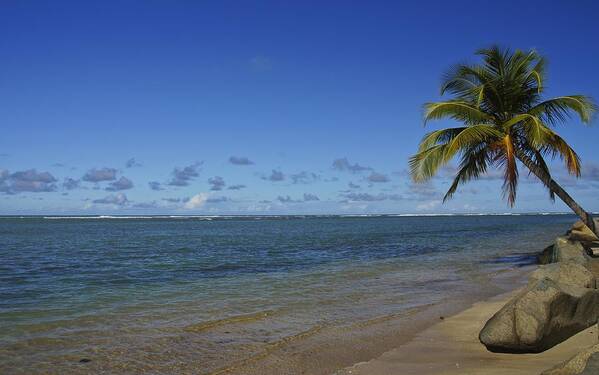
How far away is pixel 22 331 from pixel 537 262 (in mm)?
21379

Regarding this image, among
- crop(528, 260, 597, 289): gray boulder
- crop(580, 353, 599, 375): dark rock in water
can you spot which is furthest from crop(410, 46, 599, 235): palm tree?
crop(580, 353, 599, 375): dark rock in water

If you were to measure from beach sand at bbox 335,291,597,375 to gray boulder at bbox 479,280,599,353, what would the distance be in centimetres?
13

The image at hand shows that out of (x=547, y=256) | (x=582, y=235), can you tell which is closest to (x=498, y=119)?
(x=547, y=256)

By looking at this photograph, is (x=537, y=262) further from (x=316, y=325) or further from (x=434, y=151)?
(x=316, y=325)

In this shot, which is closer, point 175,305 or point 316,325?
point 316,325

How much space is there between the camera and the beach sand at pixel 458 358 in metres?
6.66

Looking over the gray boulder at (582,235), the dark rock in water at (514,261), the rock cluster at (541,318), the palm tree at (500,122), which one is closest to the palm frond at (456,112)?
the palm tree at (500,122)

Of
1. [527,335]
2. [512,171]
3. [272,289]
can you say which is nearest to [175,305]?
[272,289]

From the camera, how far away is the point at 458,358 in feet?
24.5

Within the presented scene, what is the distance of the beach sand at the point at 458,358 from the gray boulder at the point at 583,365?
141 centimetres

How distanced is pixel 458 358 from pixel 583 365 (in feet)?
9.52

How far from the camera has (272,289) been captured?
1581 cm

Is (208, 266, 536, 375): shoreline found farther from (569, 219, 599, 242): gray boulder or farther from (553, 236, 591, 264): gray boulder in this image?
(569, 219, 599, 242): gray boulder

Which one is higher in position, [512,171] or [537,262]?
[512,171]
